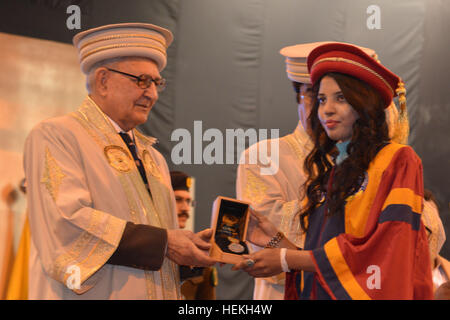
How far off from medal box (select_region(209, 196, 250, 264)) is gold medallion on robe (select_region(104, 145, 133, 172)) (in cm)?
51

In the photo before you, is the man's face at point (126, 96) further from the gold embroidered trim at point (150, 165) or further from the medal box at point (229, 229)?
the medal box at point (229, 229)

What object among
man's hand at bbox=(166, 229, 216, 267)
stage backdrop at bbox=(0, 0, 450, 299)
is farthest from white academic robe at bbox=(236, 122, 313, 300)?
stage backdrop at bbox=(0, 0, 450, 299)

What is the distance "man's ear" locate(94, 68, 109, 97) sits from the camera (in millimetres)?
3246

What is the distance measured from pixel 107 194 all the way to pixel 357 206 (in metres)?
1.22

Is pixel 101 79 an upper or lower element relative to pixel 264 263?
upper

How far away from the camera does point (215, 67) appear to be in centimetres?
554

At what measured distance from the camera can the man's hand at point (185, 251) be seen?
2.83 metres

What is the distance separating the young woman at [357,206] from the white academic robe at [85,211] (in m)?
0.58

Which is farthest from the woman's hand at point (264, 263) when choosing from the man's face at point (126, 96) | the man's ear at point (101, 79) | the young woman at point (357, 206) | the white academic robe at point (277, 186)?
the man's ear at point (101, 79)

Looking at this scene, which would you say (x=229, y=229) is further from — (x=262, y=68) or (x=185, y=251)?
(x=262, y=68)

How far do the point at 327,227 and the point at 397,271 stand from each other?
0.35 meters

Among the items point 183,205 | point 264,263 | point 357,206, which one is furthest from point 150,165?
point 183,205

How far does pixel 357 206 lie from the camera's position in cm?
243
